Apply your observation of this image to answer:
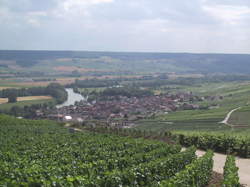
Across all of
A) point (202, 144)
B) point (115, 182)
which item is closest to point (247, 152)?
point (202, 144)

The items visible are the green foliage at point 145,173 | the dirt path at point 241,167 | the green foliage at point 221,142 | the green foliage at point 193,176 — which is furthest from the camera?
the green foliage at point 221,142

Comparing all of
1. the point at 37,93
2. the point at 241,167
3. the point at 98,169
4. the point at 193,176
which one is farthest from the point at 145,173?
the point at 37,93

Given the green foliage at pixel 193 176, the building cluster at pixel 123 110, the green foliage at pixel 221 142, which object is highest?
the green foliage at pixel 193 176

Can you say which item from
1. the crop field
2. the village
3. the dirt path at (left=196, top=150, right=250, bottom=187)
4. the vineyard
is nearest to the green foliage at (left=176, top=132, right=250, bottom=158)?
the dirt path at (left=196, top=150, right=250, bottom=187)

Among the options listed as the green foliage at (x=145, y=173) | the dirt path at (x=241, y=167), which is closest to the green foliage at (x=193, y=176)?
the green foliage at (x=145, y=173)

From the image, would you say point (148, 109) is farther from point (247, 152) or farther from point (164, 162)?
point (164, 162)

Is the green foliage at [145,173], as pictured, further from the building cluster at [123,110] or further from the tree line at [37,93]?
the tree line at [37,93]

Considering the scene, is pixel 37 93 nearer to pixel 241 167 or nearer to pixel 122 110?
pixel 122 110

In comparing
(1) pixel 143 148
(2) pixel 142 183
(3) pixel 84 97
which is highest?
(2) pixel 142 183
